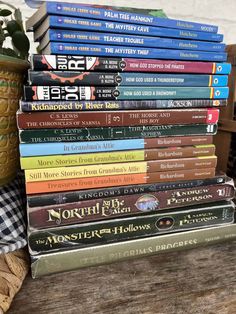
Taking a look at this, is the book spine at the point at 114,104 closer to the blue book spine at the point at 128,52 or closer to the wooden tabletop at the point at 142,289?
the blue book spine at the point at 128,52

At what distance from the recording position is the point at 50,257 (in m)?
0.45

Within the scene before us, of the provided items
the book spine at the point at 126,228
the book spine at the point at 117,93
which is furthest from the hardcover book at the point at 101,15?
the book spine at the point at 126,228

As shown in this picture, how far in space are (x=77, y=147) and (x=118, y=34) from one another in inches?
8.1

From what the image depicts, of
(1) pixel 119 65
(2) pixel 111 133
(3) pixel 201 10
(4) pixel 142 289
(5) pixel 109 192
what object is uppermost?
(3) pixel 201 10

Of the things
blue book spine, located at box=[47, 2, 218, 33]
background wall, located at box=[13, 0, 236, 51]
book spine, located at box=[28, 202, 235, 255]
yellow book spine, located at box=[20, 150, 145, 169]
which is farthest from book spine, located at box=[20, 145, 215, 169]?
background wall, located at box=[13, 0, 236, 51]

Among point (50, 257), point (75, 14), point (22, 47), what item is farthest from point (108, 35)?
point (50, 257)

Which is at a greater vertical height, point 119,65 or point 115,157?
point 119,65

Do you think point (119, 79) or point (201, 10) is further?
point (201, 10)

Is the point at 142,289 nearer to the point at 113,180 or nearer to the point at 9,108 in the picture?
the point at 113,180

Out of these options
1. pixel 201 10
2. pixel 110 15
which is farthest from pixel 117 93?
pixel 201 10

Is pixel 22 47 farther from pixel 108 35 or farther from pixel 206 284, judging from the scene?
pixel 206 284

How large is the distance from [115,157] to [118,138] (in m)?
0.03

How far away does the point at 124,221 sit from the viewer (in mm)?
494

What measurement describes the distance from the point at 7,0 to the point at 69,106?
1.57 ft
